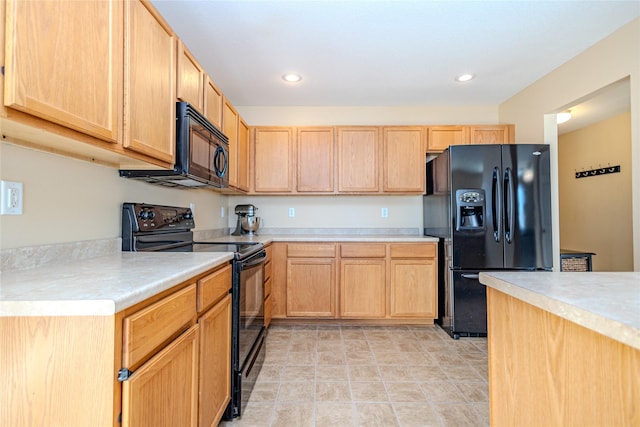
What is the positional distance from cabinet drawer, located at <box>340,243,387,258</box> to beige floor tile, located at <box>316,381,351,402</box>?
4.18 feet

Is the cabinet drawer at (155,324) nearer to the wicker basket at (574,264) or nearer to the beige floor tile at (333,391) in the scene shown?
the beige floor tile at (333,391)

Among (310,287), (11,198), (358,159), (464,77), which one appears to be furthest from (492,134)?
(11,198)

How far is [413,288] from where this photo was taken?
3.03 m

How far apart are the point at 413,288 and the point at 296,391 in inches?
63.0

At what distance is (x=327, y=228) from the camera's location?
3609 mm

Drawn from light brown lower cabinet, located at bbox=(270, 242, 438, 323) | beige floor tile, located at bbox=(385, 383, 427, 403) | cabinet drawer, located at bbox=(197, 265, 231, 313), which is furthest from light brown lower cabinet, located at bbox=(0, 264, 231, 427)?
light brown lower cabinet, located at bbox=(270, 242, 438, 323)

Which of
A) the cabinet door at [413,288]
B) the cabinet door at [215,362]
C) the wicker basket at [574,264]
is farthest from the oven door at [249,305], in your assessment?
the wicker basket at [574,264]

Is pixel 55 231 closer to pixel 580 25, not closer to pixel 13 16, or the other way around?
pixel 13 16

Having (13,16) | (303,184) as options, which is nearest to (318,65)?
(303,184)

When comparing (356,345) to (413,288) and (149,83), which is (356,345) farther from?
(149,83)

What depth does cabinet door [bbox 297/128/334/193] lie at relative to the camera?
3309mm

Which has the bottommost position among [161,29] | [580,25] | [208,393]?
[208,393]

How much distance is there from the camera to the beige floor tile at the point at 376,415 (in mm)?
1602

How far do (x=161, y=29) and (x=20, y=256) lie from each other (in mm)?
1135
